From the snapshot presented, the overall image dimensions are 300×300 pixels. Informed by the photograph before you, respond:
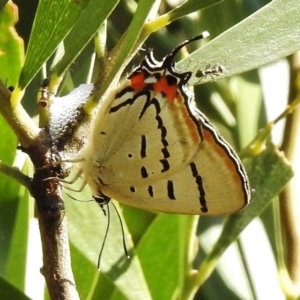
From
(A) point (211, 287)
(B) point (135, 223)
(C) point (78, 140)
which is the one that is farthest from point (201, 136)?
(A) point (211, 287)

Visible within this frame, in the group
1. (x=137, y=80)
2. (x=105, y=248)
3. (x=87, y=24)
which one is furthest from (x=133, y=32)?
(x=105, y=248)

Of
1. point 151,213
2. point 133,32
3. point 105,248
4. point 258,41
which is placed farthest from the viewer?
point 151,213

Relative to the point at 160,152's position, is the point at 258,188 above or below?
below

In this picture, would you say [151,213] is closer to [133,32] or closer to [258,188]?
[258,188]

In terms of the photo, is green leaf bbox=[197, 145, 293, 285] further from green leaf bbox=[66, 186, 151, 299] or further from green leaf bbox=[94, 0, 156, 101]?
green leaf bbox=[94, 0, 156, 101]

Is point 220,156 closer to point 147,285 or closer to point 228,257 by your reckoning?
point 147,285

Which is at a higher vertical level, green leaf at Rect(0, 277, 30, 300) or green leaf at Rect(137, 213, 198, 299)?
green leaf at Rect(0, 277, 30, 300)

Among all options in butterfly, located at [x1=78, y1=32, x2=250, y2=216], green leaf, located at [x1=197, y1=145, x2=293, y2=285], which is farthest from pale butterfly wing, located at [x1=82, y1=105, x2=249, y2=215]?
green leaf, located at [x1=197, y1=145, x2=293, y2=285]
